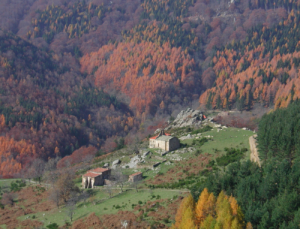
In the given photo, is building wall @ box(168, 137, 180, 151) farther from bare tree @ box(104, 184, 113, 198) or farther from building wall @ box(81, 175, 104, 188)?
bare tree @ box(104, 184, 113, 198)

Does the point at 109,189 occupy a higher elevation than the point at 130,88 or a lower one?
higher

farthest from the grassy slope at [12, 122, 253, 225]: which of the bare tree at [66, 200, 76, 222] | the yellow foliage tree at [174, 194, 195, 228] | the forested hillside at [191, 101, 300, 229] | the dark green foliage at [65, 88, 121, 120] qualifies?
the dark green foliage at [65, 88, 121, 120]

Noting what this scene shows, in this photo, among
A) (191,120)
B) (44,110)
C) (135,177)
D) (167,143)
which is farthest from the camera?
(44,110)

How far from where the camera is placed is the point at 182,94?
174875mm

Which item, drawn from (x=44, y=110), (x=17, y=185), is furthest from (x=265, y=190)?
(x=44, y=110)

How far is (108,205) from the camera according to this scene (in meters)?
43.4

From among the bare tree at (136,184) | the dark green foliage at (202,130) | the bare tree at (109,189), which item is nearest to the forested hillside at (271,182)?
the bare tree at (136,184)

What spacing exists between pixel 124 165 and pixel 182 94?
11754 cm

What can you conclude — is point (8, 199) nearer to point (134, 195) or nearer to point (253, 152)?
point (134, 195)

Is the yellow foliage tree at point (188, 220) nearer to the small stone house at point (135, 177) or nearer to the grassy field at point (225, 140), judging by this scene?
the small stone house at point (135, 177)

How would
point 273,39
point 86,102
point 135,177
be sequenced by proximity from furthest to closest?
point 273,39 → point 86,102 → point 135,177

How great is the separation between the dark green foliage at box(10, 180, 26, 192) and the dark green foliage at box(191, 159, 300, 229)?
35.9 m

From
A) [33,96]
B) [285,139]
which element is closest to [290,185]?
[285,139]

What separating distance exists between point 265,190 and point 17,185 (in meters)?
45.5
